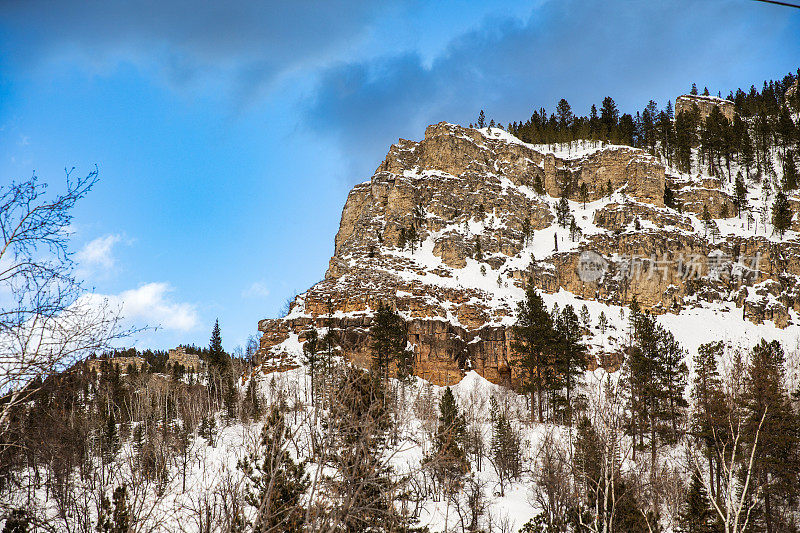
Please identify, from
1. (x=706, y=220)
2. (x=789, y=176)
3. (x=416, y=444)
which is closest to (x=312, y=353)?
(x=416, y=444)

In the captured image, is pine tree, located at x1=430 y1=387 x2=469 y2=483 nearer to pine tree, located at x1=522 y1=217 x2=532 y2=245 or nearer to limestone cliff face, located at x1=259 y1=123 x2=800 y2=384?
limestone cliff face, located at x1=259 y1=123 x2=800 y2=384

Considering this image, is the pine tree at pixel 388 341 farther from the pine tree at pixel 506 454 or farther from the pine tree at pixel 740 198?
the pine tree at pixel 740 198

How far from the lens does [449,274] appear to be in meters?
A: 90.9

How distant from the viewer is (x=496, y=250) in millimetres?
101312

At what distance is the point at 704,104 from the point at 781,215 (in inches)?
3204

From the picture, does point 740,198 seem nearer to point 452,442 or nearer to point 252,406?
point 452,442

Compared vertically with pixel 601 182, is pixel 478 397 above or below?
below

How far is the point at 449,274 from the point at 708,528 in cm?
6783

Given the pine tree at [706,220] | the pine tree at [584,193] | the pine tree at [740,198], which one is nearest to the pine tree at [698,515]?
the pine tree at [706,220]

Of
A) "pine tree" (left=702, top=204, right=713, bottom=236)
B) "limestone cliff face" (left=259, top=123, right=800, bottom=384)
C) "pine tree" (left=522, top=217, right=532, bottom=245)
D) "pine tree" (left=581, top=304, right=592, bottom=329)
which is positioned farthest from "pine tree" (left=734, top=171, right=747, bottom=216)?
"pine tree" (left=581, top=304, right=592, bottom=329)

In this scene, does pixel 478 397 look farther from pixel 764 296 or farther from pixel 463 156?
pixel 463 156

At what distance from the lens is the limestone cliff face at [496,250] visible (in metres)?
74.9

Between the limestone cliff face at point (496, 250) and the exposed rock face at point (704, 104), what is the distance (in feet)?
190

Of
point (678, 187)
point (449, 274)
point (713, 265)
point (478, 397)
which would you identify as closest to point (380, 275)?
point (449, 274)
